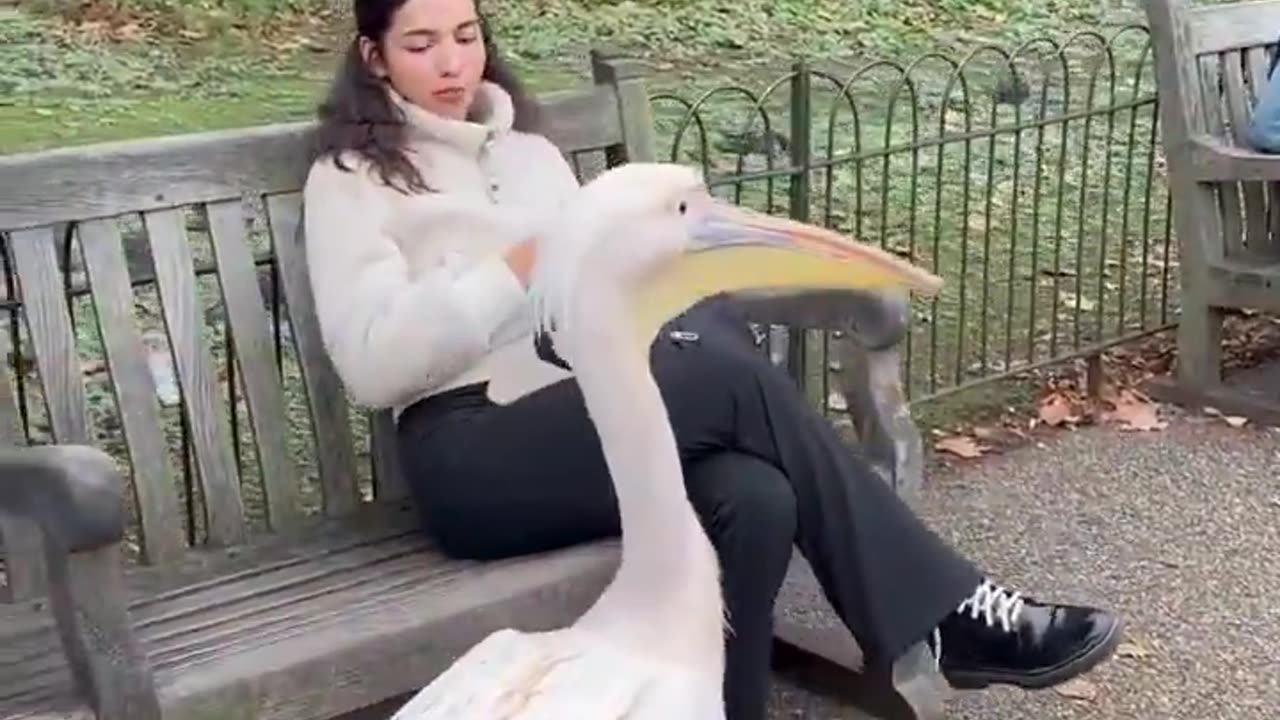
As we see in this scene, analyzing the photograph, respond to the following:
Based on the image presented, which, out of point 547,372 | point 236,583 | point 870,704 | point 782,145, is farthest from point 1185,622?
point 782,145

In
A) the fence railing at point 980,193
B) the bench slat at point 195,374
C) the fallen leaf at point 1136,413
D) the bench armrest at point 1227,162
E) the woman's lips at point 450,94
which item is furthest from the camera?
the fallen leaf at point 1136,413

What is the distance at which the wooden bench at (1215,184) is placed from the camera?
5.50 meters

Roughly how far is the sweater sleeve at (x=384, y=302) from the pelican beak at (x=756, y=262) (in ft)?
1.44

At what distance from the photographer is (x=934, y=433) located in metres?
5.52

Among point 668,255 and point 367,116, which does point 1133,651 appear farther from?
point 367,116

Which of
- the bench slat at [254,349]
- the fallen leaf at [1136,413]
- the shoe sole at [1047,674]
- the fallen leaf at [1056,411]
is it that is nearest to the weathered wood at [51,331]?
the bench slat at [254,349]

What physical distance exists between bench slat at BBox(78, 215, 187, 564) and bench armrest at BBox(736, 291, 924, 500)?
1101 mm

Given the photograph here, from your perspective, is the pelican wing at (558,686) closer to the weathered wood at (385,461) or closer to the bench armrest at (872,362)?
the weathered wood at (385,461)

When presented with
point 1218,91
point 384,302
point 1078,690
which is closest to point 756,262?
point 384,302

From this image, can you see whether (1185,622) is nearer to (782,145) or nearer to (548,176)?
(548,176)

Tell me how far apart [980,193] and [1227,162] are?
2774 mm

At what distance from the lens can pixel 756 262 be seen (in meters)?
2.82

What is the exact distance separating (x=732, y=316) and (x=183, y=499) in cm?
170

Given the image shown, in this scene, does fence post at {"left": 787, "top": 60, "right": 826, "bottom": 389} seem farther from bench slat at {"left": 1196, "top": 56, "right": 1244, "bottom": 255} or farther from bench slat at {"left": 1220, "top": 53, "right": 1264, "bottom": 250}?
bench slat at {"left": 1220, "top": 53, "right": 1264, "bottom": 250}
